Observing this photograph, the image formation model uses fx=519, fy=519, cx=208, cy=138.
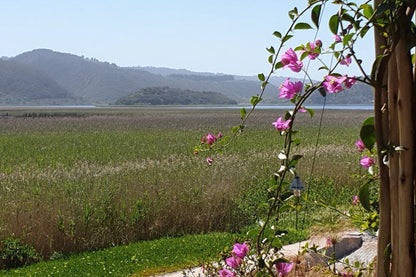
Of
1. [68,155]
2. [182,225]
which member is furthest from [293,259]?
[68,155]

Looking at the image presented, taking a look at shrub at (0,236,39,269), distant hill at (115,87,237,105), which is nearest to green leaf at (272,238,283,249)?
shrub at (0,236,39,269)

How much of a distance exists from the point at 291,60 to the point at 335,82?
0.29 m

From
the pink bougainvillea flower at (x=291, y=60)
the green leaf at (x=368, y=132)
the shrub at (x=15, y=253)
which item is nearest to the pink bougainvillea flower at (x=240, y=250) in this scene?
the pink bougainvillea flower at (x=291, y=60)

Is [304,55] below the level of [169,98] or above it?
above

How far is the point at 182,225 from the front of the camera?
7.25 m

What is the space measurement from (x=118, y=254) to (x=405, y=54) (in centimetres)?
513

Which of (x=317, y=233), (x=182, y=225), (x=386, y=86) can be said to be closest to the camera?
(x=386, y=86)

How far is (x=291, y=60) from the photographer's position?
1.95 meters

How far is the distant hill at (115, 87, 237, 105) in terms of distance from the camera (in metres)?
166

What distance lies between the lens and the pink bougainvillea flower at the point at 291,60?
192 centimetres

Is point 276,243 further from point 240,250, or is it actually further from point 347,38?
point 347,38

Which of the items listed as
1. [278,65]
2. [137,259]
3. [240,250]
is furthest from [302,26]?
[137,259]

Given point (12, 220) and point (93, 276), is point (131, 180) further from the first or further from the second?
point (93, 276)

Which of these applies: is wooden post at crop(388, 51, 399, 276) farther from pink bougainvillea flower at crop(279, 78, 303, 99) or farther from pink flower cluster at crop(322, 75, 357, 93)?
pink bougainvillea flower at crop(279, 78, 303, 99)
